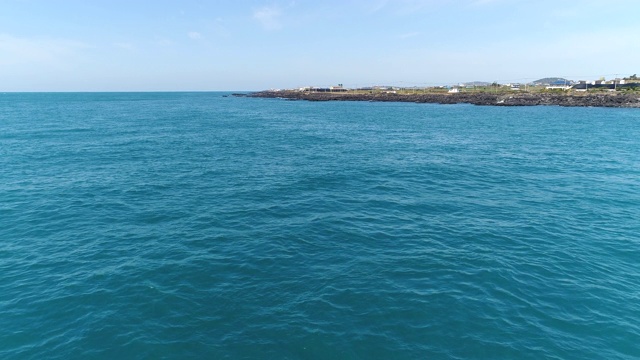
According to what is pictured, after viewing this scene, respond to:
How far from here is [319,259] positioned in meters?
25.3

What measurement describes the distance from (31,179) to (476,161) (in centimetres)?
6228

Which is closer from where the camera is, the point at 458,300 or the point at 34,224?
the point at 458,300

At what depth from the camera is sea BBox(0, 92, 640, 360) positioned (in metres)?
17.5

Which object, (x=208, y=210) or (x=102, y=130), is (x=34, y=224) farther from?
(x=102, y=130)

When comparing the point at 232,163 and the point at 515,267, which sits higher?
the point at 232,163

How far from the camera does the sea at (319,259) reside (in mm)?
17516

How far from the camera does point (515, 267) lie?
23891mm

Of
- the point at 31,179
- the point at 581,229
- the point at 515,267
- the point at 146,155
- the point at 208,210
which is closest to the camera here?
the point at 515,267

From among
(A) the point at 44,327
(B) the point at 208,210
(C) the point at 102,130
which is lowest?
(A) the point at 44,327

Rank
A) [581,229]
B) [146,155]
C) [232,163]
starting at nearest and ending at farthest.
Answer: [581,229]
[232,163]
[146,155]

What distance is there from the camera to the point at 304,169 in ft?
163

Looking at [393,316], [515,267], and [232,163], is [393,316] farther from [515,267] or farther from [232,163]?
[232,163]

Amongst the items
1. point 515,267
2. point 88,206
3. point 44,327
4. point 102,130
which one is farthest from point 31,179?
point 515,267

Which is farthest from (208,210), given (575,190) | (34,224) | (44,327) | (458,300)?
(575,190)
